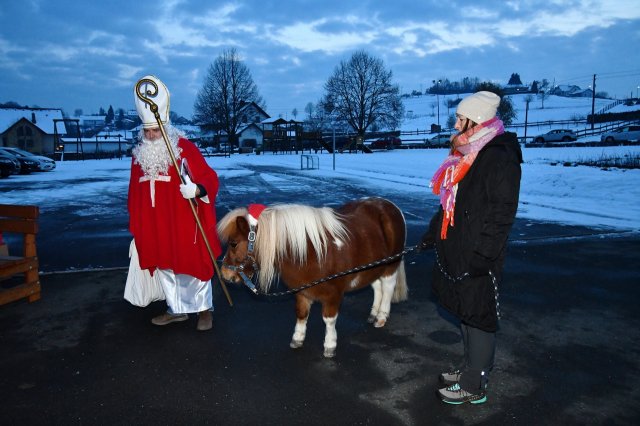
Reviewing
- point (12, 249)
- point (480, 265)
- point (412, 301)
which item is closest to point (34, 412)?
point (480, 265)

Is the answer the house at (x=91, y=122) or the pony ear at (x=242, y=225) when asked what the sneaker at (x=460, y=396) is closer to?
the pony ear at (x=242, y=225)

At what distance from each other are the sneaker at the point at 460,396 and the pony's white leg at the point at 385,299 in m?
1.44

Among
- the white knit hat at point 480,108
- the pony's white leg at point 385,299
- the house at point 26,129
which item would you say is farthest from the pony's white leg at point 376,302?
the house at point 26,129

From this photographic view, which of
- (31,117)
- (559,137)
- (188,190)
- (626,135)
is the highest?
(31,117)

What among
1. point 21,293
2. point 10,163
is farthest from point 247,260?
point 10,163

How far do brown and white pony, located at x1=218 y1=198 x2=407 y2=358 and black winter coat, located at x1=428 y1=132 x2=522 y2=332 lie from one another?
3.60 feet

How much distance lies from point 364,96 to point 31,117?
52238mm

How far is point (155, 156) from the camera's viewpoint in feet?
14.6

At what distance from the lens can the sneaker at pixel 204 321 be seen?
4645mm

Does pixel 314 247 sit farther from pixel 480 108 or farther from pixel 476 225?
pixel 480 108

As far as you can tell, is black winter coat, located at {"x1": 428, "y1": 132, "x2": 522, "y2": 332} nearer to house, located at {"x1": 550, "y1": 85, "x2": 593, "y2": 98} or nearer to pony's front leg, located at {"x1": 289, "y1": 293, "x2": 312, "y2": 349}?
pony's front leg, located at {"x1": 289, "y1": 293, "x2": 312, "y2": 349}

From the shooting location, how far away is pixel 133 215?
4.63m

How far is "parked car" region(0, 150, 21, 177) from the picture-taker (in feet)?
76.9

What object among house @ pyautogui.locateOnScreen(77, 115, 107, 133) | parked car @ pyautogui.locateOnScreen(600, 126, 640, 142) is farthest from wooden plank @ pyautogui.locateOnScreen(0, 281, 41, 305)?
house @ pyautogui.locateOnScreen(77, 115, 107, 133)
